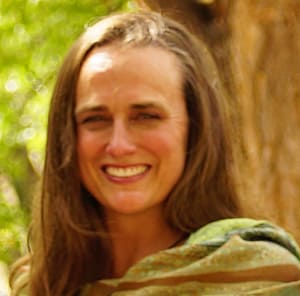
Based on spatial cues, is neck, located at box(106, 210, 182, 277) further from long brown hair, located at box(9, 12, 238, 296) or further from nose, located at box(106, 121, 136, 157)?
nose, located at box(106, 121, 136, 157)

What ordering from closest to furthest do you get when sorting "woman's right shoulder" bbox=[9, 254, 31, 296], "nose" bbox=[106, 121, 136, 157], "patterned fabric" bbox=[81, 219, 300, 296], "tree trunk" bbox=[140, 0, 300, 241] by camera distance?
1. "patterned fabric" bbox=[81, 219, 300, 296]
2. "nose" bbox=[106, 121, 136, 157]
3. "woman's right shoulder" bbox=[9, 254, 31, 296]
4. "tree trunk" bbox=[140, 0, 300, 241]

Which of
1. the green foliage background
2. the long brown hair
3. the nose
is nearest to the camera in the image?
the nose

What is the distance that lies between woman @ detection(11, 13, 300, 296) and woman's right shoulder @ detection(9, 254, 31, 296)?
0.06 m

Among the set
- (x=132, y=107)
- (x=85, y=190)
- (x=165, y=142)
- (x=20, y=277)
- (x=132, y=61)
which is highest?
(x=132, y=61)

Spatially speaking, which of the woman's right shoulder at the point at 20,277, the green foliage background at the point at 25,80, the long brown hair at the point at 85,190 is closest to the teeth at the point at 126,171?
the long brown hair at the point at 85,190

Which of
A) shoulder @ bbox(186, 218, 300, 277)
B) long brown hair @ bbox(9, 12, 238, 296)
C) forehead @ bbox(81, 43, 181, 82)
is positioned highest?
forehead @ bbox(81, 43, 181, 82)

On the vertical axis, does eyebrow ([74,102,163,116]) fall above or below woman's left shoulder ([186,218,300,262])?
above

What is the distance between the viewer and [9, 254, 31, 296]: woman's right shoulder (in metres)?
3.06

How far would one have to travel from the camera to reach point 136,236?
2.90 metres

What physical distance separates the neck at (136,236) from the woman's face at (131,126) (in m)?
0.06

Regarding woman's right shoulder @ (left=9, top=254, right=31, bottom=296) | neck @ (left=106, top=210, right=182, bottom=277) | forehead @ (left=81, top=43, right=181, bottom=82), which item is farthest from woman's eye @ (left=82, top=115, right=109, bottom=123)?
woman's right shoulder @ (left=9, top=254, right=31, bottom=296)

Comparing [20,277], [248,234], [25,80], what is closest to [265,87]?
[20,277]

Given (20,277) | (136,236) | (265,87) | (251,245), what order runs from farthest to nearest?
(265,87), (20,277), (136,236), (251,245)

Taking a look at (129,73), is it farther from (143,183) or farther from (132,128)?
(143,183)
